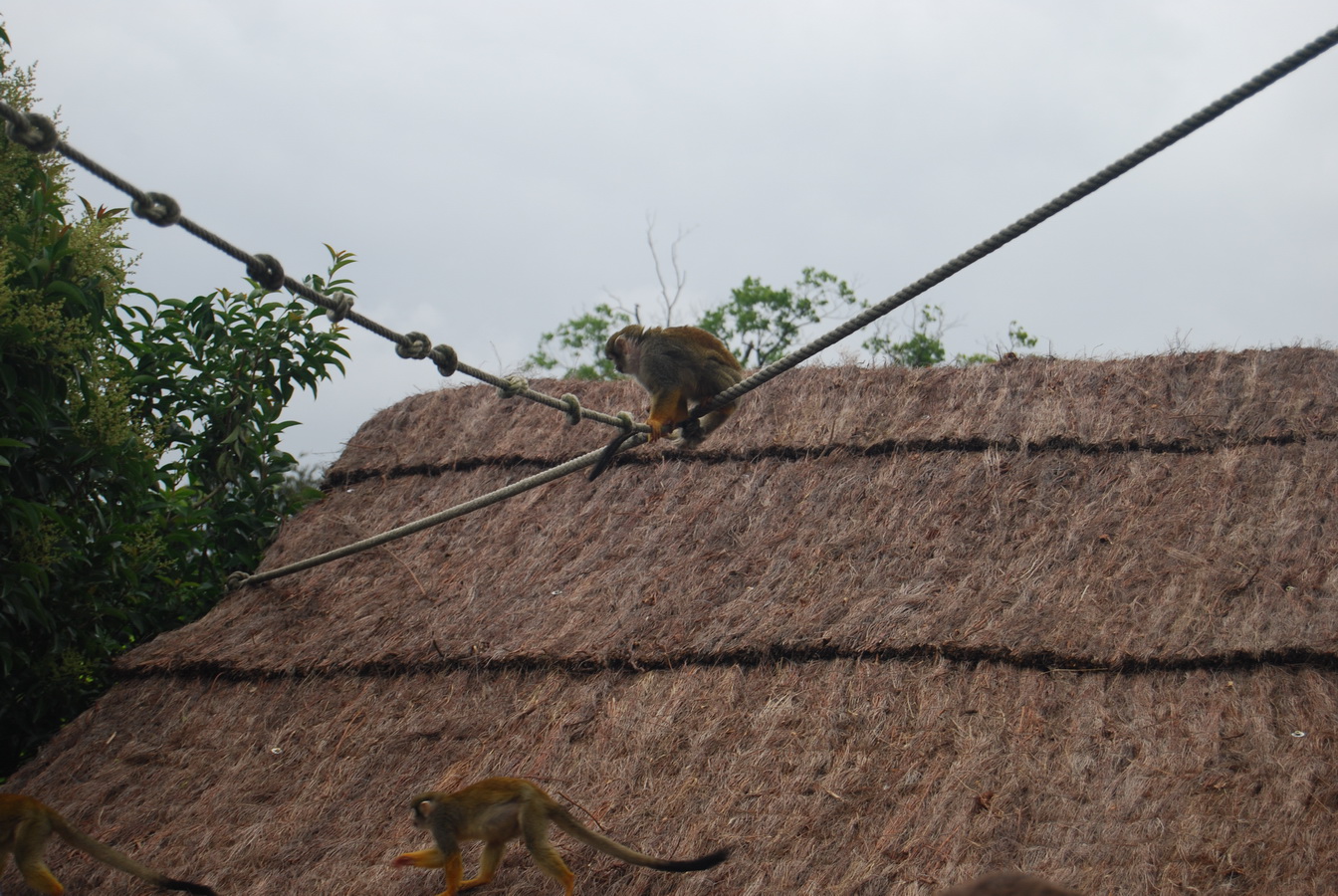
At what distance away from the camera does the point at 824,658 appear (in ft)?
18.2

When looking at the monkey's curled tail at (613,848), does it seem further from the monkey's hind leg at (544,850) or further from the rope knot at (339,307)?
the rope knot at (339,307)

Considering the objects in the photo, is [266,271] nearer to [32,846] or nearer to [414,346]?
[414,346]

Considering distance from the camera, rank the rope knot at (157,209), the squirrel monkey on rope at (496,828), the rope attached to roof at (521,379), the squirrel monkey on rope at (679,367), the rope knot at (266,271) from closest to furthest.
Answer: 1. the rope attached to roof at (521,379)
2. the rope knot at (157,209)
3. the rope knot at (266,271)
4. the squirrel monkey on rope at (496,828)
5. the squirrel monkey on rope at (679,367)

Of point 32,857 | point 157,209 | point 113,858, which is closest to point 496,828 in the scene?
point 113,858

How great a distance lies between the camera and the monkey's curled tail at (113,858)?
15.6ft

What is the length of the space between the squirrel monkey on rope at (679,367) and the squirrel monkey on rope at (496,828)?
6.10 ft

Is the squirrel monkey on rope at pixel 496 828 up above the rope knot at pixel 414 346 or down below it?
below

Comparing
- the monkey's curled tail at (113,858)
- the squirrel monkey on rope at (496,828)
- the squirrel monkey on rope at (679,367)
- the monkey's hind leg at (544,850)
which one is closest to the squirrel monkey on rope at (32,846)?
the monkey's curled tail at (113,858)

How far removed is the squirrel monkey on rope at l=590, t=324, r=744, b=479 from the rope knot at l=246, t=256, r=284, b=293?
1976mm

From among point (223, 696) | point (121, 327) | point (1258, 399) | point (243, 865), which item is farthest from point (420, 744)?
point (1258, 399)

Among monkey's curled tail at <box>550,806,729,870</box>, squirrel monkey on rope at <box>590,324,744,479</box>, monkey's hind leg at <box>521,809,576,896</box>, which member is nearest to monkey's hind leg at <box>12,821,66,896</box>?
monkey's hind leg at <box>521,809,576,896</box>

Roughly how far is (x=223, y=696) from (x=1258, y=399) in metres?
6.70

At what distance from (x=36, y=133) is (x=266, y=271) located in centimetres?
86

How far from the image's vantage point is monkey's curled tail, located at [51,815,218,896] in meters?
4.76
